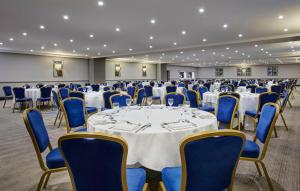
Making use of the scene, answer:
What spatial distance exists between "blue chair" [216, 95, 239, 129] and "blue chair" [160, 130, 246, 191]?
2.12m

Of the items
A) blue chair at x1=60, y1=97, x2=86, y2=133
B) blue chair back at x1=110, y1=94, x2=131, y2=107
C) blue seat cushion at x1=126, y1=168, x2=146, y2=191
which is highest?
blue chair back at x1=110, y1=94, x2=131, y2=107

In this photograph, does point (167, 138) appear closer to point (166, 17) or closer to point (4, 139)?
point (4, 139)

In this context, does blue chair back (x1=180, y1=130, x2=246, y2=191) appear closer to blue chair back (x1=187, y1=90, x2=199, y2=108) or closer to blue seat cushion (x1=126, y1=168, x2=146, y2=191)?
blue seat cushion (x1=126, y1=168, x2=146, y2=191)

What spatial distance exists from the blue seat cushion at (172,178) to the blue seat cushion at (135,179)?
0.19m

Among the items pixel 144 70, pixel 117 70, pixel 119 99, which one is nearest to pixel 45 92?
pixel 119 99

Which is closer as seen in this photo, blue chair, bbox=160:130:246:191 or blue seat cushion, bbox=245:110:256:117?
blue chair, bbox=160:130:246:191

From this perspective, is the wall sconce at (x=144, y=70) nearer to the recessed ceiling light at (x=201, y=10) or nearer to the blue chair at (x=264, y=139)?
the recessed ceiling light at (x=201, y=10)

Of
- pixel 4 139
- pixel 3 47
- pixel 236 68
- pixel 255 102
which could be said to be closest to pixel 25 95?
pixel 4 139

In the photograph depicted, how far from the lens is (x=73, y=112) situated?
3746mm

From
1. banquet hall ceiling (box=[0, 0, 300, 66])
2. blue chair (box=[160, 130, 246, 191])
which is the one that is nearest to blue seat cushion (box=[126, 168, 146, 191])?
blue chair (box=[160, 130, 246, 191])

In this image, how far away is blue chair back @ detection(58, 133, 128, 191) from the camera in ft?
4.50

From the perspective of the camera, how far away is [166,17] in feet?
25.2

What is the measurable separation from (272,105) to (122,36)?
30.7 feet

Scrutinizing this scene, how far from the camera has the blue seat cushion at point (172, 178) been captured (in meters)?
1.75
